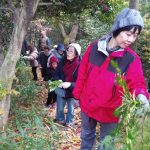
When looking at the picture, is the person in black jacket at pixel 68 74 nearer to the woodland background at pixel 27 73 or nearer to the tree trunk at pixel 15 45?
the woodland background at pixel 27 73

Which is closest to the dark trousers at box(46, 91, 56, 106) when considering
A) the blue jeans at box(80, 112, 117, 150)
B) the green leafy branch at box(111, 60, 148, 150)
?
the blue jeans at box(80, 112, 117, 150)

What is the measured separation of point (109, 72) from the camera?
2.87 meters

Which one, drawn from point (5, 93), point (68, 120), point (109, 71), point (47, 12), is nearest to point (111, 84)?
point (109, 71)

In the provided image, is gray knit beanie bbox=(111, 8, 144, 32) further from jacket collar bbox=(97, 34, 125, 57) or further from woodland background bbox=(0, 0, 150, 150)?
woodland background bbox=(0, 0, 150, 150)

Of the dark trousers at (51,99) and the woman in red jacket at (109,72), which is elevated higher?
the woman in red jacket at (109,72)

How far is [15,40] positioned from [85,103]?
7.51ft

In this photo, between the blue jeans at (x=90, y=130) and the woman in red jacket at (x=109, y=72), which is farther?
the blue jeans at (x=90, y=130)

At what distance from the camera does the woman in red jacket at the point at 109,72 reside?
271cm

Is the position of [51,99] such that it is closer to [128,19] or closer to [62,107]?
[62,107]

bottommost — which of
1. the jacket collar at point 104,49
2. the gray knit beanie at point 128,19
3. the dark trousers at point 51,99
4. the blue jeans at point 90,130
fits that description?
the dark trousers at point 51,99

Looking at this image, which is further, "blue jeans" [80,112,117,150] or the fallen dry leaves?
the fallen dry leaves

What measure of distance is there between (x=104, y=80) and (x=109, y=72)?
0.08 meters

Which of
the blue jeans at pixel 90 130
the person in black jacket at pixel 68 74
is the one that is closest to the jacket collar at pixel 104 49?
the blue jeans at pixel 90 130

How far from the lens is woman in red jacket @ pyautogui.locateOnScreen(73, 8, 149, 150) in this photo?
271 centimetres
